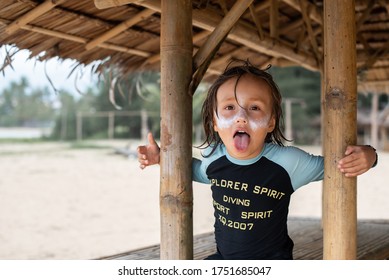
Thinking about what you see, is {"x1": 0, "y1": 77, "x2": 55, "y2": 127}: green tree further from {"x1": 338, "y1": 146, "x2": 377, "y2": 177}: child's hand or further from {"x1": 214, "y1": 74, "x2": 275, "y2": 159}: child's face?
{"x1": 338, "y1": 146, "x2": 377, "y2": 177}: child's hand

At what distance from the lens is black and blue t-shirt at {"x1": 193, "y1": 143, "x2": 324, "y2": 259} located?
178 centimetres

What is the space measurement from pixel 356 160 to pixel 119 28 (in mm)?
1978

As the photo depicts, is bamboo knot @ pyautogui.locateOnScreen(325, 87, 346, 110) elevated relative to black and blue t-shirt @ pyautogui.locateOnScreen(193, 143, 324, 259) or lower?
elevated

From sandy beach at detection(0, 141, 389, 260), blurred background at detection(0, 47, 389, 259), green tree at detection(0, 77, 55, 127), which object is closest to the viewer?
blurred background at detection(0, 47, 389, 259)

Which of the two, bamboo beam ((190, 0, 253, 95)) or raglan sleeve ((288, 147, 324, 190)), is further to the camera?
bamboo beam ((190, 0, 253, 95))

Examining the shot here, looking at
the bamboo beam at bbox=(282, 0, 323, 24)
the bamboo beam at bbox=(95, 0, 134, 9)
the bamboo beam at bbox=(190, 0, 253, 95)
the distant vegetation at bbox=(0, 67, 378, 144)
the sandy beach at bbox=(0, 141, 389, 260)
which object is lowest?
the sandy beach at bbox=(0, 141, 389, 260)

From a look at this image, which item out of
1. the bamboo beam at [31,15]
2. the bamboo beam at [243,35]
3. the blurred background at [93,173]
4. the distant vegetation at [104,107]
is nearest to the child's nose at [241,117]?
the blurred background at [93,173]

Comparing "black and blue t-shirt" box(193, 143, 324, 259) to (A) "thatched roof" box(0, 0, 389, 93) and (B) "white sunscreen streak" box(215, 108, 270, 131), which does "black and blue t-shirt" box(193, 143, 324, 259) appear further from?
(A) "thatched roof" box(0, 0, 389, 93)

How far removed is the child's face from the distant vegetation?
564 inches

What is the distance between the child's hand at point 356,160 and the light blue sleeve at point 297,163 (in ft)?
0.44

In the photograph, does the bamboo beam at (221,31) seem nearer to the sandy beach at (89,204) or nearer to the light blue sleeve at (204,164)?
the light blue sleeve at (204,164)

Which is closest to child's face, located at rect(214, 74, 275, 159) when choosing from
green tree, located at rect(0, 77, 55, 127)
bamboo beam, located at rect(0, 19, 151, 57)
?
bamboo beam, located at rect(0, 19, 151, 57)

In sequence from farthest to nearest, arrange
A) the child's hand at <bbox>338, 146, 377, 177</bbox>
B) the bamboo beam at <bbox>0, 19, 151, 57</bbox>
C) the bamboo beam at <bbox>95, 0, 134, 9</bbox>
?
1. the bamboo beam at <bbox>0, 19, 151, 57</bbox>
2. the bamboo beam at <bbox>95, 0, 134, 9</bbox>
3. the child's hand at <bbox>338, 146, 377, 177</bbox>
